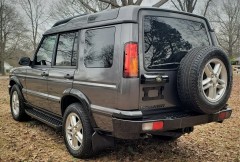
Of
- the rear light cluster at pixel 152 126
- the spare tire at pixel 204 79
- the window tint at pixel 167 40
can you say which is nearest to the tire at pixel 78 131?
the rear light cluster at pixel 152 126

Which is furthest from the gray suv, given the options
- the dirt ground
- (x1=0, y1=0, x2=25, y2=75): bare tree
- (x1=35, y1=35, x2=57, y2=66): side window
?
(x1=0, y1=0, x2=25, y2=75): bare tree

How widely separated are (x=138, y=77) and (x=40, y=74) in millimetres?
2499

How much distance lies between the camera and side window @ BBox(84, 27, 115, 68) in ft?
12.2

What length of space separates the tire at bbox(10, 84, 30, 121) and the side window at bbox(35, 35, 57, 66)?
110 centimetres

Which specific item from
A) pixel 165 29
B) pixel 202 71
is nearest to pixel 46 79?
pixel 165 29

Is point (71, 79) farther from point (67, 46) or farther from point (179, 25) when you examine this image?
point (179, 25)

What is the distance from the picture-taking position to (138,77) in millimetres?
3443

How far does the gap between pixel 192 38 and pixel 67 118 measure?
2172mm

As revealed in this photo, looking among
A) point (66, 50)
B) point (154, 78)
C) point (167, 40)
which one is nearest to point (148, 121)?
point (154, 78)

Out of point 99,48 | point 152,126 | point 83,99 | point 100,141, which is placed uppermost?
point 99,48

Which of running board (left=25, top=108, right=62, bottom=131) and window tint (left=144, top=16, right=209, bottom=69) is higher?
window tint (left=144, top=16, right=209, bottom=69)

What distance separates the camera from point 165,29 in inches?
152

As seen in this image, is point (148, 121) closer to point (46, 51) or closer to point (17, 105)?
point (46, 51)

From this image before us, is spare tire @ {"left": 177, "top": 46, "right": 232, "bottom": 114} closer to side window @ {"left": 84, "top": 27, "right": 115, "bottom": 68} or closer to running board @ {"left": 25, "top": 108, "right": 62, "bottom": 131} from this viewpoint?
side window @ {"left": 84, "top": 27, "right": 115, "bottom": 68}
